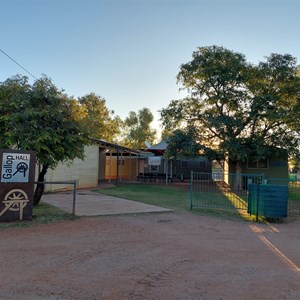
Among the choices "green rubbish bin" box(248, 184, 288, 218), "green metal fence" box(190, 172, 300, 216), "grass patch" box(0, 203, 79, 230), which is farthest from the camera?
"green metal fence" box(190, 172, 300, 216)

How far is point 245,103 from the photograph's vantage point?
858 inches

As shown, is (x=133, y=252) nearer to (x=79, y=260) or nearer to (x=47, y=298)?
(x=79, y=260)

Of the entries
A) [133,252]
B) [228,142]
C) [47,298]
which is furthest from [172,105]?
[47,298]

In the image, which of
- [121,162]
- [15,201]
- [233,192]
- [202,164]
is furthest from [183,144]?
[15,201]

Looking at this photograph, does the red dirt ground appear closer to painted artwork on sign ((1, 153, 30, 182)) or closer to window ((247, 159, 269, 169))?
painted artwork on sign ((1, 153, 30, 182))

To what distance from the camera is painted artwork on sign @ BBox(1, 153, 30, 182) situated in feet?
28.1

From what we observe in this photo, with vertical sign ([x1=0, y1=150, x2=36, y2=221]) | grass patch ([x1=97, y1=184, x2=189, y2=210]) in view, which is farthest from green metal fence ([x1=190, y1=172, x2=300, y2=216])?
vertical sign ([x1=0, y1=150, x2=36, y2=221])

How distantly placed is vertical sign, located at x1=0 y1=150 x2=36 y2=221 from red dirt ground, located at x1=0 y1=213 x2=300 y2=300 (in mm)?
979

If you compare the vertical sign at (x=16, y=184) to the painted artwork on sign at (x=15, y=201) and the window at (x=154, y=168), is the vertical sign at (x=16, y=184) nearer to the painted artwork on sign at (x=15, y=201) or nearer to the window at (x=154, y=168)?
the painted artwork on sign at (x=15, y=201)

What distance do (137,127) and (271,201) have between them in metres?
46.0

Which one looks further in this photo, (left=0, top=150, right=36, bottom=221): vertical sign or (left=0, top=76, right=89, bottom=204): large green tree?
(left=0, top=76, right=89, bottom=204): large green tree

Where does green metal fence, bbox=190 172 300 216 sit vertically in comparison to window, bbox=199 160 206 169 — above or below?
below

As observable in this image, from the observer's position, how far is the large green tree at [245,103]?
67.9 feet

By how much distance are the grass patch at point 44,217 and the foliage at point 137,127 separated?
4344 cm
